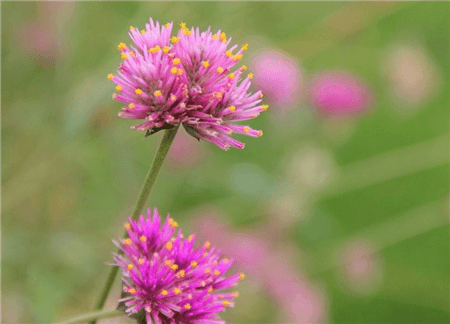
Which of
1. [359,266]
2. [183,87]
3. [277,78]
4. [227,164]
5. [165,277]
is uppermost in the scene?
[277,78]

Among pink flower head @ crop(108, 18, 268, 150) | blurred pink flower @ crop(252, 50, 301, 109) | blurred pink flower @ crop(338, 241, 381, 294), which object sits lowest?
pink flower head @ crop(108, 18, 268, 150)

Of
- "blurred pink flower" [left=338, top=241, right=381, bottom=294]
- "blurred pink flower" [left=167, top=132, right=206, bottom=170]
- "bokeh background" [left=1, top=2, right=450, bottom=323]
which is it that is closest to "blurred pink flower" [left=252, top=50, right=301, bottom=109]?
"bokeh background" [left=1, top=2, right=450, bottom=323]

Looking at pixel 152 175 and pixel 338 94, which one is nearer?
pixel 152 175

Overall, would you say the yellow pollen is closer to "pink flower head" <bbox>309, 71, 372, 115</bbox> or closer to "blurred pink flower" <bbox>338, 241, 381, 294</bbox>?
"pink flower head" <bbox>309, 71, 372, 115</bbox>

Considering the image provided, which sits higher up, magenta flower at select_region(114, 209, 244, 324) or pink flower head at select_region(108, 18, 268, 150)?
pink flower head at select_region(108, 18, 268, 150)

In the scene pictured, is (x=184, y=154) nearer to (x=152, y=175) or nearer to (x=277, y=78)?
(x=277, y=78)

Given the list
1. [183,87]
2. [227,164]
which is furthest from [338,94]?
[183,87]

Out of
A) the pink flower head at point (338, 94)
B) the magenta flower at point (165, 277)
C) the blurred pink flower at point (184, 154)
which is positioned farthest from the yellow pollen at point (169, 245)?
the pink flower head at point (338, 94)

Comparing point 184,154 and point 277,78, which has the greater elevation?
point 277,78
